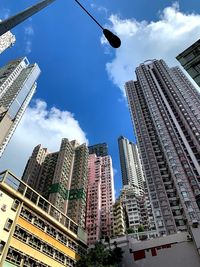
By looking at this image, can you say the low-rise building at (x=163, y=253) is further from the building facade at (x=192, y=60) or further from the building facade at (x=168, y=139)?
the building facade at (x=192, y=60)

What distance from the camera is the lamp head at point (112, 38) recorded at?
7.32 m

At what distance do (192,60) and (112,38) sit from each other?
18.5 ft

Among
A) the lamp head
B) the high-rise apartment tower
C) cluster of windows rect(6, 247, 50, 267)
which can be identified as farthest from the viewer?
the high-rise apartment tower

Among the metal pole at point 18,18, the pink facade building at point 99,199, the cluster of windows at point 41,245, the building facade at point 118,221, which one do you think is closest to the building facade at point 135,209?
the building facade at point 118,221

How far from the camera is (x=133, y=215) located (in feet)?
295

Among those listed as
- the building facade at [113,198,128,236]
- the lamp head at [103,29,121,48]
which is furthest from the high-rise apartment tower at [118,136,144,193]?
the lamp head at [103,29,121,48]

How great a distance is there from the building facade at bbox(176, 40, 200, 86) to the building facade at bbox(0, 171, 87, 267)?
18.9 m

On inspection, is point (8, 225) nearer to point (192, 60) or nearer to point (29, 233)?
point (29, 233)

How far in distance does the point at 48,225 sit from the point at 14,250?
5.83 metres

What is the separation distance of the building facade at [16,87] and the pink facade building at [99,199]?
3873 cm

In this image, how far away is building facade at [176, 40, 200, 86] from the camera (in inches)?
435

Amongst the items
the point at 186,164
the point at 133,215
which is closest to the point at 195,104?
the point at 186,164

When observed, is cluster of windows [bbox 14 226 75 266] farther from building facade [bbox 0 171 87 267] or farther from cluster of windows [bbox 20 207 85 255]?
cluster of windows [bbox 20 207 85 255]

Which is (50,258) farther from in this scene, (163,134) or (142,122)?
(142,122)
